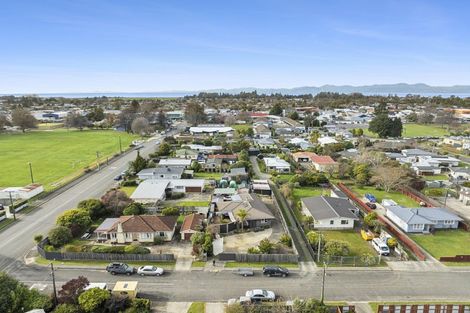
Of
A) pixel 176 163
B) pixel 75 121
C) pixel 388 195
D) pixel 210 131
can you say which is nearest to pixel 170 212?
pixel 176 163

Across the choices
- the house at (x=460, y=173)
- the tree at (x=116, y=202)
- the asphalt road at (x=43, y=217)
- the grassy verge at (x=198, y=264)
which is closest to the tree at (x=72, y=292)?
the grassy verge at (x=198, y=264)

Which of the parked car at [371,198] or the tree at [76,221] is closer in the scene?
the tree at [76,221]

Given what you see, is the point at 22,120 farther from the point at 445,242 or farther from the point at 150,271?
the point at 445,242

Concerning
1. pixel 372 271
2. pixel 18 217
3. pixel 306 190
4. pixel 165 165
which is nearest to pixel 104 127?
pixel 165 165

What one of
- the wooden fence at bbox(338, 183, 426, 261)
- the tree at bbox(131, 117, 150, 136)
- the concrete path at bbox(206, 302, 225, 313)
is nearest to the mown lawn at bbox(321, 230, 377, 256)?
the wooden fence at bbox(338, 183, 426, 261)

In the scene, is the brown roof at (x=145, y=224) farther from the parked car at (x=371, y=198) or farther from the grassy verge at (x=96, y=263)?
the parked car at (x=371, y=198)

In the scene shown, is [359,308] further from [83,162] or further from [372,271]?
[83,162]

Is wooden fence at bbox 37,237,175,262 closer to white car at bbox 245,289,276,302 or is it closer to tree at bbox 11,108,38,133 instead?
white car at bbox 245,289,276,302
